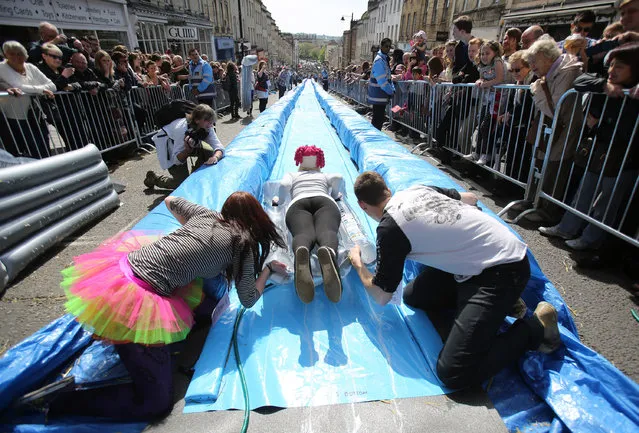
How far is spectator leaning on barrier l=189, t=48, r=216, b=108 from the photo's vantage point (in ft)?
27.7

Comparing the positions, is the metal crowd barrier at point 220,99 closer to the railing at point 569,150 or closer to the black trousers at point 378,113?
the black trousers at point 378,113

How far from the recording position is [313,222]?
251cm

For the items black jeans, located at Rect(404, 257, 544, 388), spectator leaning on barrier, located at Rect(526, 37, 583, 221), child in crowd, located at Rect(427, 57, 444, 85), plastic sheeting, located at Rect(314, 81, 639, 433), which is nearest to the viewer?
plastic sheeting, located at Rect(314, 81, 639, 433)

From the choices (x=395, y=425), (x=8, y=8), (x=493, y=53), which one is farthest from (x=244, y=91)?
(x=395, y=425)

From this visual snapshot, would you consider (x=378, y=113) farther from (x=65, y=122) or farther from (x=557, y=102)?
(x=65, y=122)

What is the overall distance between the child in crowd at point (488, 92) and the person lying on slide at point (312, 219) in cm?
257

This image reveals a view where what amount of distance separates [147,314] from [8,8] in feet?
35.0

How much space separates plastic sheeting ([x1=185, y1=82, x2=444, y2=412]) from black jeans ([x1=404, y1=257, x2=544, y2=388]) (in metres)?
0.19

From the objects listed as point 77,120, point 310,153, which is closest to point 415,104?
point 310,153

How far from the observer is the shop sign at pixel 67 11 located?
316 inches

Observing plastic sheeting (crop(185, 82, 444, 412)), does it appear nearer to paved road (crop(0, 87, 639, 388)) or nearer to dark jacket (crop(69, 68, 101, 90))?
paved road (crop(0, 87, 639, 388))

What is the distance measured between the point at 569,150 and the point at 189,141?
4.07m

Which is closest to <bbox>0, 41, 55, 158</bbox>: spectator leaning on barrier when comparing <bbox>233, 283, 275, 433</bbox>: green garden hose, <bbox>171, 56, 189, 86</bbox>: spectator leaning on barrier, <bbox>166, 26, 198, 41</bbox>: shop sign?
<bbox>233, 283, 275, 433</bbox>: green garden hose

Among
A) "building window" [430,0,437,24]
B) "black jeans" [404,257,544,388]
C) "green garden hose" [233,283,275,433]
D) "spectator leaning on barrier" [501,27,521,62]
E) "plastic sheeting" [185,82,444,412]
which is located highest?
"building window" [430,0,437,24]
